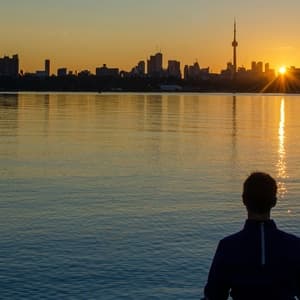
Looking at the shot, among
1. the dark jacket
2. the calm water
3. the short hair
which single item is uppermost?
the short hair

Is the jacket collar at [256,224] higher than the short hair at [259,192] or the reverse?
the reverse

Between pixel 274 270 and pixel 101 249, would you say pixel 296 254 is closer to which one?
pixel 274 270

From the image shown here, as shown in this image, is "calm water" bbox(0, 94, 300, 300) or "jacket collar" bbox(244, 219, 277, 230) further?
"calm water" bbox(0, 94, 300, 300)

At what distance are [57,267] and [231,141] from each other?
37494 millimetres

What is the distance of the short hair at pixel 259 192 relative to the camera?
4203 millimetres

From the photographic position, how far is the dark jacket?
4.20 metres

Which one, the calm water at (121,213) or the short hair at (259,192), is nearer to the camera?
the short hair at (259,192)

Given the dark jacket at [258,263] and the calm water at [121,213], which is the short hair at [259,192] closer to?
the dark jacket at [258,263]

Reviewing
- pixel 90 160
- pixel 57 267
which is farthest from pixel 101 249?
pixel 90 160

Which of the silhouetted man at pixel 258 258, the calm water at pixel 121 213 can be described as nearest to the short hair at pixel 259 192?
the silhouetted man at pixel 258 258

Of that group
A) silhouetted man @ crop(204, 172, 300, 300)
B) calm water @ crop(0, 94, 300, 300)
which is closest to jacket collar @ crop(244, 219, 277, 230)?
silhouetted man @ crop(204, 172, 300, 300)

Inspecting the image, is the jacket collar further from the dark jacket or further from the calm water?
the calm water

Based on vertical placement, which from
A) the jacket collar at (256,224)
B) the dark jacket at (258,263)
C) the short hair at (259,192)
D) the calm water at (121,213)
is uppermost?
the short hair at (259,192)

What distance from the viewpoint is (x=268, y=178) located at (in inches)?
165
